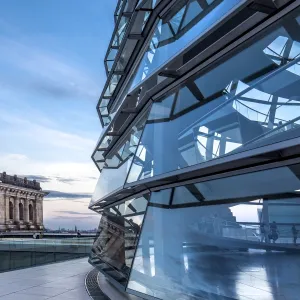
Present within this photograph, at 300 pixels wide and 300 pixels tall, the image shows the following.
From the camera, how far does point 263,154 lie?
4777 mm

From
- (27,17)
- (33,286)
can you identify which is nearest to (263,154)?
(33,286)

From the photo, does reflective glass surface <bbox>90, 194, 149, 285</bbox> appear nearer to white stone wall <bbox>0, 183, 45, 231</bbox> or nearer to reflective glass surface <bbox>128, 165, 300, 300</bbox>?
reflective glass surface <bbox>128, 165, 300, 300</bbox>

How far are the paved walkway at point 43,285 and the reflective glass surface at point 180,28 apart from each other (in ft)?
18.2

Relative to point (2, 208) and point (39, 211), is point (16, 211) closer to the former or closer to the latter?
point (2, 208)

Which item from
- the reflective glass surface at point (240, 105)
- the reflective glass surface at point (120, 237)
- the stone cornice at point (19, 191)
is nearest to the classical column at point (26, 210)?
the stone cornice at point (19, 191)

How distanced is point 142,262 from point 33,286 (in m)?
5.77

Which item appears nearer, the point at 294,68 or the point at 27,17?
the point at 294,68

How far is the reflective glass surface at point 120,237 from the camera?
27.0ft

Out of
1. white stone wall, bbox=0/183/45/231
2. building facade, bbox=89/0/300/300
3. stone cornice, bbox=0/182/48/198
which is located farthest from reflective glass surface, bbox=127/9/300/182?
stone cornice, bbox=0/182/48/198

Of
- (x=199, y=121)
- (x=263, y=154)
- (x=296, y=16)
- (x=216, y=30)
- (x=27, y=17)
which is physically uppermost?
(x=27, y=17)

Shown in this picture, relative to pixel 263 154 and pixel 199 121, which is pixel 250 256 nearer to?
pixel 263 154

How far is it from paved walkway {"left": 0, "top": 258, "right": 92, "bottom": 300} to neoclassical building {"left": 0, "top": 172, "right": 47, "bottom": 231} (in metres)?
97.4

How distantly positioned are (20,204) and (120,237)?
390ft

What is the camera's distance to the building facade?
16.0ft
